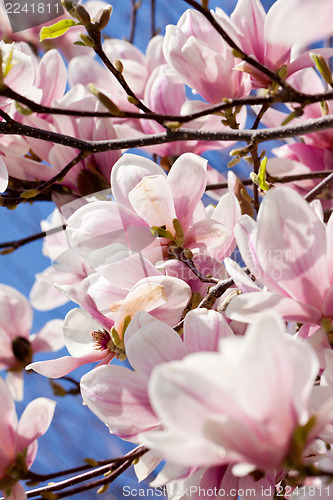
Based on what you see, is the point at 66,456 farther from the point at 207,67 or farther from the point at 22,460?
the point at 207,67

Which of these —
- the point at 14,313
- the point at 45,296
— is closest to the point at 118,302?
the point at 45,296

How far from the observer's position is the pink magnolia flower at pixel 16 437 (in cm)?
57

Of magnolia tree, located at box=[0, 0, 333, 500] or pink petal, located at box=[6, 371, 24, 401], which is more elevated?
magnolia tree, located at box=[0, 0, 333, 500]

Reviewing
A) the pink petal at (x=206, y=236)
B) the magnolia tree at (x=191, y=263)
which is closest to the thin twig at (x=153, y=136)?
the magnolia tree at (x=191, y=263)

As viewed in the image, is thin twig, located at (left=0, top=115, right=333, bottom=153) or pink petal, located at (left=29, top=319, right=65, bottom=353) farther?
pink petal, located at (left=29, top=319, right=65, bottom=353)

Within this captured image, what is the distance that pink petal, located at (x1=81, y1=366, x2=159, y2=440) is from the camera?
509 mm

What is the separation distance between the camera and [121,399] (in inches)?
20.1

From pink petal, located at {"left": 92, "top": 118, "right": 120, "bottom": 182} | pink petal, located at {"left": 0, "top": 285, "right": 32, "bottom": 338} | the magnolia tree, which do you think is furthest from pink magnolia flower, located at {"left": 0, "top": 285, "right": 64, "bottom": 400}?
pink petal, located at {"left": 92, "top": 118, "right": 120, "bottom": 182}

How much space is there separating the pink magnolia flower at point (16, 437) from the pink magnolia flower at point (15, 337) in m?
0.61

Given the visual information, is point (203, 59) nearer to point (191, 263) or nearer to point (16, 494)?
point (191, 263)

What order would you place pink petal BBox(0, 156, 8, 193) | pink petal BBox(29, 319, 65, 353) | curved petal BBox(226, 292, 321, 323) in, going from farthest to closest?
pink petal BBox(29, 319, 65, 353) → pink petal BBox(0, 156, 8, 193) → curved petal BBox(226, 292, 321, 323)

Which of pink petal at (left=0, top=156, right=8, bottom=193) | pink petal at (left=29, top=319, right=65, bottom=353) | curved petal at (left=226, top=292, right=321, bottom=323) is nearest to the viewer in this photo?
curved petal at (left=226, top=292, right=321, bottom=323)

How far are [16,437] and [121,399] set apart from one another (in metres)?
0.17

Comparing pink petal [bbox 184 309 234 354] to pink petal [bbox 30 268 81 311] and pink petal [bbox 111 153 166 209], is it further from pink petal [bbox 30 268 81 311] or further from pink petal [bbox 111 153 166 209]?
pink petal [bbox 30 268 81 311]
